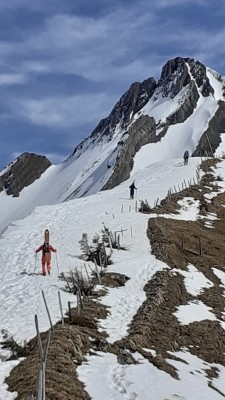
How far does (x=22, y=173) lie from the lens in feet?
577

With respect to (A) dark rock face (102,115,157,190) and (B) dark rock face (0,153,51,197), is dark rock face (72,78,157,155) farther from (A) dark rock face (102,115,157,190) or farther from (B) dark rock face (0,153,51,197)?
(A) dark rock face (102,115,157,190)

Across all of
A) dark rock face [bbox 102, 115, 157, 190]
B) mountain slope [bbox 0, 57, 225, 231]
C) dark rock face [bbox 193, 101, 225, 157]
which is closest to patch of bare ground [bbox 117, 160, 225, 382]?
dark rock face [bbox 102, 115, 157, 190]

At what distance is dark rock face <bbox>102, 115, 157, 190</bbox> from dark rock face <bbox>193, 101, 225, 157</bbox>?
49.5ft

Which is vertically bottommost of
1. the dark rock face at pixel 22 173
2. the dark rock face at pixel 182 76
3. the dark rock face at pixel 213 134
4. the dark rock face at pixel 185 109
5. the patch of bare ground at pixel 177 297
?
Answer: the patch of bare ground at pixel 177 297

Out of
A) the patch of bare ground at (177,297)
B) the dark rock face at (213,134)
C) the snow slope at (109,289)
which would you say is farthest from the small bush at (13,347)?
the dark rock face at (213,134)

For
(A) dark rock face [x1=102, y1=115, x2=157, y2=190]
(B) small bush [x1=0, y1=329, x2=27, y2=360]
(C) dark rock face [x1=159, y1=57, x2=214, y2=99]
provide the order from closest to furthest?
(B) small bush [x1=0, y1=329, x2=27, y2=360]
(A) dark rock face [x1=102, y1=115, x2=157, y2=190]
(C) dark rock face [x1=159, y1=57, x2=214, y2=99]

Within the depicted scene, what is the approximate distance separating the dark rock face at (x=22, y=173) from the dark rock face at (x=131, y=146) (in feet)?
139

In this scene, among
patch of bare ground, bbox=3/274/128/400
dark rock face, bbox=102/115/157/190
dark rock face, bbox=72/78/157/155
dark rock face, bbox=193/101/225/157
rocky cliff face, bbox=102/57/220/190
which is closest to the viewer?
patch of bare ground, bbox=3/274/128/400

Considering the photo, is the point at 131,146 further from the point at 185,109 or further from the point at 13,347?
the point at 13,347

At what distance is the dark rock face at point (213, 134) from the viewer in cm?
13562

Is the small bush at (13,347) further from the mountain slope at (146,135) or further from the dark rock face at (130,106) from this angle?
the dark rock face at (130,106)

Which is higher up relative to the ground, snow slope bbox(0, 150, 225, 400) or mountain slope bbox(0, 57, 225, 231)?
mountain slope bbox(0, 57, 225, 231)

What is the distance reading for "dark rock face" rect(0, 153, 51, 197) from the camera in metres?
171

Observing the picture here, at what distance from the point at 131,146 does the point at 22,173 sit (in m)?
48.8
